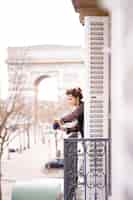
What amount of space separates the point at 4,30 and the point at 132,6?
5.46 metres

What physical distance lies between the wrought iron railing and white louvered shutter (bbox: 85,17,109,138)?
20cm

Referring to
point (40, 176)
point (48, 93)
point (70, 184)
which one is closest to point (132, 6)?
point (70, 184)

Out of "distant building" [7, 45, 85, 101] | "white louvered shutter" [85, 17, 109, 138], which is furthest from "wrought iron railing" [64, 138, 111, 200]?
"distant building" [7, 45, 85, 101]

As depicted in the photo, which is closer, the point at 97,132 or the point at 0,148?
the point at 97,132

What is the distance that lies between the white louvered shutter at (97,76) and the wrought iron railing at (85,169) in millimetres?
204

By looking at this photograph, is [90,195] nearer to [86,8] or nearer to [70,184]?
[70,184]

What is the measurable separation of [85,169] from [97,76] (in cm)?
81

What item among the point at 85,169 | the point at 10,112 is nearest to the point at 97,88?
the point at 85,169

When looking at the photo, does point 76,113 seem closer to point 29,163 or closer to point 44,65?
point 29,163

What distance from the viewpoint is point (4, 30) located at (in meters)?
5.73

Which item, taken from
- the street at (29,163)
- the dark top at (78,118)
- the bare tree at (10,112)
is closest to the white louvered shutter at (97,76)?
the dark top at (78,118)

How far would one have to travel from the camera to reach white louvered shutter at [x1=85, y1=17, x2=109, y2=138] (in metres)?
3.15

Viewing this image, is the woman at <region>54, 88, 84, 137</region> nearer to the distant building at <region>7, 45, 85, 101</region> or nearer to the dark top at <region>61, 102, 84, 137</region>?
the dark top at <region>61, 102, 84, 137</region>

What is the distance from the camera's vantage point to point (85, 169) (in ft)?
9.16
